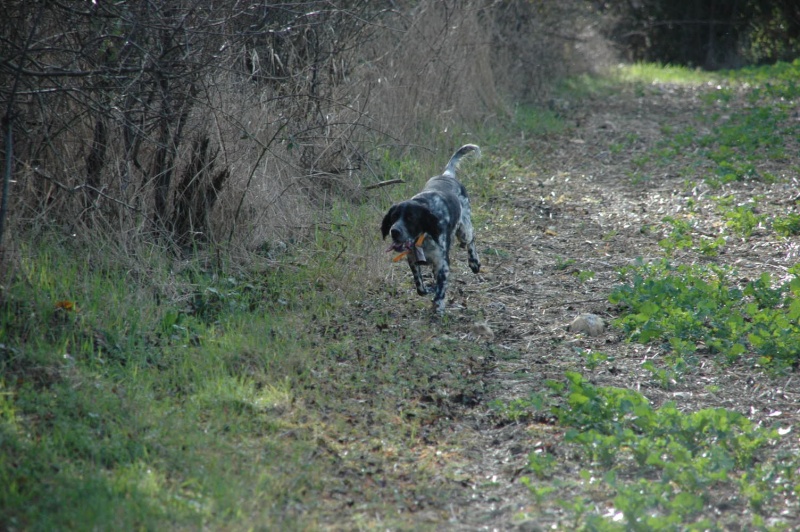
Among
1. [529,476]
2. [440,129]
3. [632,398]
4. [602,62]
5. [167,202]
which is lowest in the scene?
[529,476]

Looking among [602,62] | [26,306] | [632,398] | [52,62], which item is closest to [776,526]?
[632,398]

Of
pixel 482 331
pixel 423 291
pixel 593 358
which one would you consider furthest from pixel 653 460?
pixel 423 291

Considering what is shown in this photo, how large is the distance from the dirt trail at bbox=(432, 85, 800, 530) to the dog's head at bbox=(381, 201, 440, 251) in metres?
0.70

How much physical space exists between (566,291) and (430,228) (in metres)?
1.32

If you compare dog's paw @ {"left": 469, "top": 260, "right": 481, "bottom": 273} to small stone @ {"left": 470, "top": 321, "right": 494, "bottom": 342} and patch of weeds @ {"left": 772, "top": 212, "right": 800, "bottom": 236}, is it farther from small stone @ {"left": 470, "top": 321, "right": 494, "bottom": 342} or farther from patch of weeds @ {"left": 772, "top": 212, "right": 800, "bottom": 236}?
patch of weeds @ {"left": 772, "top": 212, "right": 800, "bottom": 236}

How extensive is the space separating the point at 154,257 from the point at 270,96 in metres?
2.17

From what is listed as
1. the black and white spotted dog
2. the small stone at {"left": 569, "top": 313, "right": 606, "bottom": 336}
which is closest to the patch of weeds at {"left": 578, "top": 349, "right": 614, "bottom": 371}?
the small stone at {"left": 569, "top": 313, "right": 606, "bottom": 336}

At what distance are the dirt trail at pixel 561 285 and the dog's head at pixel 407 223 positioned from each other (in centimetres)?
70

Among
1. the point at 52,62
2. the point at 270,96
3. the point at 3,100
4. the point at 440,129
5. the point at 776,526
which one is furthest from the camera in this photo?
the point at 440,129

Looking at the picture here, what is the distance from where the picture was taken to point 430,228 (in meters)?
5.75

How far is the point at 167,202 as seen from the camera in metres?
6.26

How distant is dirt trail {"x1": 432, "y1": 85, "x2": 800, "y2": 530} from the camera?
3.98 meters

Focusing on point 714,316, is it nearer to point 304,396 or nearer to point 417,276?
point 417,276

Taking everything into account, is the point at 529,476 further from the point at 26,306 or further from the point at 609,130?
the point at 609,130
